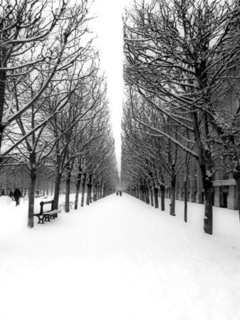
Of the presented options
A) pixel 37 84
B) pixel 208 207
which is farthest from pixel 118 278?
pixel 37 84

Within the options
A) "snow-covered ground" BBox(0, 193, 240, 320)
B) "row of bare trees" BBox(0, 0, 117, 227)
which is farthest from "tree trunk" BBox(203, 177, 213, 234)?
"row of bare trees" BBox(0, 0, 117, 227)

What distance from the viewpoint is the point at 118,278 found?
5113mm

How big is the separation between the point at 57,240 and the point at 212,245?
5376mm

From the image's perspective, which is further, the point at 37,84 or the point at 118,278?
the point at 37,84

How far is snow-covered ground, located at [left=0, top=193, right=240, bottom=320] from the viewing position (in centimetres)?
374

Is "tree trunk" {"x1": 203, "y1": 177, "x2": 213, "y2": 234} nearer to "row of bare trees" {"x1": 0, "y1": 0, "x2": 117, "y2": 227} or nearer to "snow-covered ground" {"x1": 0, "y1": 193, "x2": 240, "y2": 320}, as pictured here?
"snow-covered ground" {"x1": 0, "y1": 193, "x2": 240, "y2": 320}

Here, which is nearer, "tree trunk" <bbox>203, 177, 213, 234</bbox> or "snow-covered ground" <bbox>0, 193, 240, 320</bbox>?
"snow-covered ground" <bbox>0, 193, 240, 320</bbox>

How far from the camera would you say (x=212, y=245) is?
823cm

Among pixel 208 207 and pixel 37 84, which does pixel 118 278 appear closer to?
pixel 208 207

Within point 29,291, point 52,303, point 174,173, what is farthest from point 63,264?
point 174,173

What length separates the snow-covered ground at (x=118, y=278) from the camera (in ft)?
12.3

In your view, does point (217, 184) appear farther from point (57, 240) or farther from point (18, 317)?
point (18, 317)

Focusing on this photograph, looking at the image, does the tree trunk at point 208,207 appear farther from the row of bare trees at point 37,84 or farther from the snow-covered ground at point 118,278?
the row of bare trees at point 37,84

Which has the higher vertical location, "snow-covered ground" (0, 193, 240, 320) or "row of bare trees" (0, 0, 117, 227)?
"row of bare trees" (0, 0, 117, 227)
